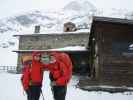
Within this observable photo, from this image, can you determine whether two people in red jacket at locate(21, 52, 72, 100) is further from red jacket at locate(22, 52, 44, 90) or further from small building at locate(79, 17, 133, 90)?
small building at locate(79, 17, 133, 90)

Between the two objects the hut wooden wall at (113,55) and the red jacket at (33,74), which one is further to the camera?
the hut wooden wall at (113,55)

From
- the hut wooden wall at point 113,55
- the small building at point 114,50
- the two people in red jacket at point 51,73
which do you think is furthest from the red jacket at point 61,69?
the hut wooden wall at point 113,55

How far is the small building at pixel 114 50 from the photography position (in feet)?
55.7

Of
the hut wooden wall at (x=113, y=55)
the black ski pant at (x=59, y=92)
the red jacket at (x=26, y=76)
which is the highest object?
the red jacket at (x=26, y=76)

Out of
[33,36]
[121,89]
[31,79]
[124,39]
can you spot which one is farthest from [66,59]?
[33,36]

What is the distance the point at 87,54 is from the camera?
108ft

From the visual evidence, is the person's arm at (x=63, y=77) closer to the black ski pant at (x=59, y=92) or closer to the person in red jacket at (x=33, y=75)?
the black ski pant at (x=59, y=92)

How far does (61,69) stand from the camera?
19.4 feet

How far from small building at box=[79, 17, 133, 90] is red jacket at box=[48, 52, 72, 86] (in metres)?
10.9

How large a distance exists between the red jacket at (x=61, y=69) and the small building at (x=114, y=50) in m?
10.9

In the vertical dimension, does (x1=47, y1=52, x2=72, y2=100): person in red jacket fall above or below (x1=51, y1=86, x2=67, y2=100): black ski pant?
above

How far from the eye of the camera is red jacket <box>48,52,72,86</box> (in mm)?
5906

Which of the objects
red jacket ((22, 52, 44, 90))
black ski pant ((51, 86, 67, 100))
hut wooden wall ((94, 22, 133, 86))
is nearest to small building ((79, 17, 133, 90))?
Result: hut wooden wall ((94, 22, 133, 86))

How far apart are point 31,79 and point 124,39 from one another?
11548mm
